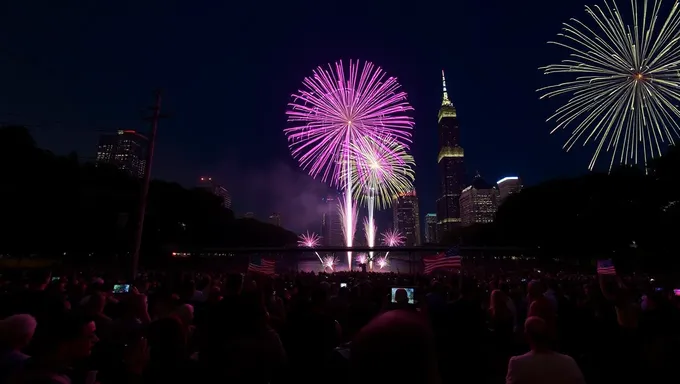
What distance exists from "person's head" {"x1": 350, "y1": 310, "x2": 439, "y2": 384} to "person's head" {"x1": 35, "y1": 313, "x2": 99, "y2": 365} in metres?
3.19

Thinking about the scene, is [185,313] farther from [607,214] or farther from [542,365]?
[607,214]

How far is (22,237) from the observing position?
46406 mm

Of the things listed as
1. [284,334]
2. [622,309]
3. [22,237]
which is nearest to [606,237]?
[622,309]

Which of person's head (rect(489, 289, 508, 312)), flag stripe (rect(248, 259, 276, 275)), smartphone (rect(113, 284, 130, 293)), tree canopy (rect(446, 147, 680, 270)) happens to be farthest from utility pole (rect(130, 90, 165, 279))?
tree canopy (rect(446, 147, 680, 270))

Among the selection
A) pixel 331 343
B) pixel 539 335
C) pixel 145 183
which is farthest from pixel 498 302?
pixel 145 183

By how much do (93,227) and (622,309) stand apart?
63.0 metres

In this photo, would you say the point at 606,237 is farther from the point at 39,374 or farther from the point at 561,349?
the point at 39,374

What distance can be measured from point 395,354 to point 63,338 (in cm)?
347

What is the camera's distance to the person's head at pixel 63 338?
145 inches

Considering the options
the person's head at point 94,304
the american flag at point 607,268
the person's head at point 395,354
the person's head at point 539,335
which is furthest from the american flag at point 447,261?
the person's head at point 395,354

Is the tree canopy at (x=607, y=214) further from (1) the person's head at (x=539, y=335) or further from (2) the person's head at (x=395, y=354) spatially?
(2) the person's head at (x=395, y=354)

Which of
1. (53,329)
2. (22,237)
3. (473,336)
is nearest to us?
(53,329)

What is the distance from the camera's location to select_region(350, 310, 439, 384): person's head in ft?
6.58

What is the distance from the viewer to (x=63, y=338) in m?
3.79
